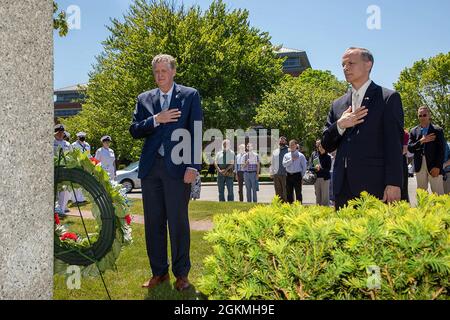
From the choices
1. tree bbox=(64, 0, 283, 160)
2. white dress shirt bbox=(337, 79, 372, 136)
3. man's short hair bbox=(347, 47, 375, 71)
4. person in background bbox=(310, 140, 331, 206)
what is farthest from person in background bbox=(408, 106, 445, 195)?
tree bbox=(64, 0, 283, 160)

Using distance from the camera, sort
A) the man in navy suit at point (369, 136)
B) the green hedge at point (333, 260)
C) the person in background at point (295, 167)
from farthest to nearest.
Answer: the person in background at point (295, 167)
the man in navy suit at point (369, 136)
the green hedge at point (333, 260)

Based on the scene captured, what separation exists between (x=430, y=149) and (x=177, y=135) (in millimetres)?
6357

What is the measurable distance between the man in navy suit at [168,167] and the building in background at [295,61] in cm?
8194

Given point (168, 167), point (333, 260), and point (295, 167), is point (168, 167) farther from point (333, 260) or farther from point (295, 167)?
point (295, 167)

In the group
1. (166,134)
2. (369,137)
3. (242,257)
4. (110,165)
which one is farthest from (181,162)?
(110,165)

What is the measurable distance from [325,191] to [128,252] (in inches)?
305

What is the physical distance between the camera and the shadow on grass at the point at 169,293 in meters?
4.43

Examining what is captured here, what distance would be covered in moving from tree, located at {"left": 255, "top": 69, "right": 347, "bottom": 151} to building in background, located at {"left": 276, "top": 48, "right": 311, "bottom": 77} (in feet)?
124

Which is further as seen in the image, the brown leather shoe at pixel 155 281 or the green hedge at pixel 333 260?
the brown leather shoe at pixel 155 281

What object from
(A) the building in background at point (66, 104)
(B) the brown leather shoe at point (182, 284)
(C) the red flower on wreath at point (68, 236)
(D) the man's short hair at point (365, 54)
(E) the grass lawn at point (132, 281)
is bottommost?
(E) the grass lawn at point (132, 281)

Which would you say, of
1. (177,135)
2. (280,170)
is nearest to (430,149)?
(280,170)

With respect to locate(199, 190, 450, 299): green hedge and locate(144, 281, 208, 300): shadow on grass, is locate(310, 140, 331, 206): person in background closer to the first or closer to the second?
locate(144, 281, 208, 300): shadow on grass

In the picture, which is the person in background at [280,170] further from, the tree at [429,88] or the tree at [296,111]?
the tree at [429,88]

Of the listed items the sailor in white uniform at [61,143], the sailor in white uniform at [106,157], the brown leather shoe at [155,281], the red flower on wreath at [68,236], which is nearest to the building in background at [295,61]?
the sailor in white uniform at [106,157]
